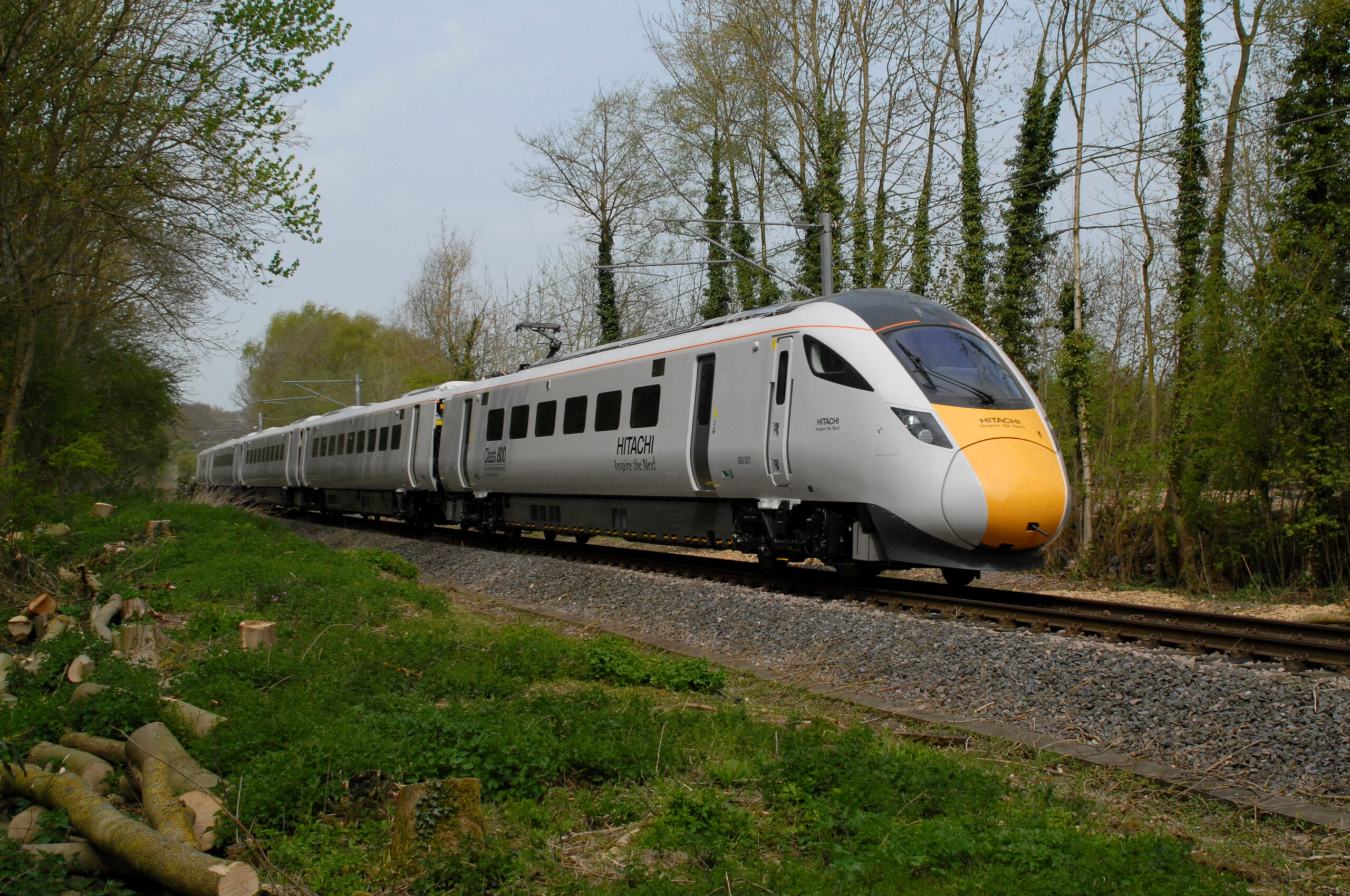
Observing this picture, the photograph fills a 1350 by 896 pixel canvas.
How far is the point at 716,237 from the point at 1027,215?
39.0 feet

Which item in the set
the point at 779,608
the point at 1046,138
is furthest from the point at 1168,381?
the point at 779,608

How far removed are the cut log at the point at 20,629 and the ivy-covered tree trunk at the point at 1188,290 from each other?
546 inches

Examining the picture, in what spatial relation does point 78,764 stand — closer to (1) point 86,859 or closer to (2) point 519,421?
(1) point 86,859

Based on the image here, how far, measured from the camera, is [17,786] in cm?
411

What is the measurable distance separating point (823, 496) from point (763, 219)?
20.9 meters

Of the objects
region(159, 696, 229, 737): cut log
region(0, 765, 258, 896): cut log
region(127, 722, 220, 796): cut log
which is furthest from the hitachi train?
region(0, 765, 258, 896): cut log

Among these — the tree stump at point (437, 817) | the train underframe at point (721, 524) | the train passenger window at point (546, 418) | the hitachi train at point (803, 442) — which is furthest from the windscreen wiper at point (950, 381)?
the train passenger window at point (546, 418)

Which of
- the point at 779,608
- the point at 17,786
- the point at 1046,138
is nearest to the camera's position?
the point at 17,786

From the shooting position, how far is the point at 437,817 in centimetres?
380

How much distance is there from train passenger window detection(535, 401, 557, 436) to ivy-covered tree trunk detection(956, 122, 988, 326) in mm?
8527

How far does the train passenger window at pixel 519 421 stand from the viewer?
1546 centimetres

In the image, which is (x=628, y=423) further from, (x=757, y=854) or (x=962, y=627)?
(x=757, y=854)

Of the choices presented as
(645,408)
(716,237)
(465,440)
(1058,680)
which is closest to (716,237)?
(716,237)

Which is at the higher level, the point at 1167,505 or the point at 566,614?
the point at 1167,505
